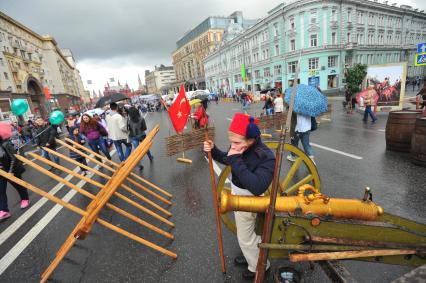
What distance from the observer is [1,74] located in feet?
99.5

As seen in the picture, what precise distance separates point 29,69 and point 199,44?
5601 cm

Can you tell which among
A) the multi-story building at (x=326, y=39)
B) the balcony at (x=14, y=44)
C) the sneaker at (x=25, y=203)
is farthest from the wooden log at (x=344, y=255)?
the balcony at (x=14, y=44)

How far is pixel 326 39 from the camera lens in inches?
1344

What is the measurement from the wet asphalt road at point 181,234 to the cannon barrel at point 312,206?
1.08m

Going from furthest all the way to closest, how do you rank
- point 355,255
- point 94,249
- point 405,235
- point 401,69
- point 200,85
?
point 200,85, point 401,69, point 94,249, point 405,235, point 355,255

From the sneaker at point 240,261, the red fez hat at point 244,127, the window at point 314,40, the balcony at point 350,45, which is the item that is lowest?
the sneaker at point 240,261

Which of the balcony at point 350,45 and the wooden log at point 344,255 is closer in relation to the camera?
the wooden log at point 344,255

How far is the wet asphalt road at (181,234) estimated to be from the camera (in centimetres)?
253

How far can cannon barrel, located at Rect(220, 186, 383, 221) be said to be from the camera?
1.60 meters

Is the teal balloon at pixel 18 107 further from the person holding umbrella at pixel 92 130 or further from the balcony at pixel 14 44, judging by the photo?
the balcony at pixel 14 44

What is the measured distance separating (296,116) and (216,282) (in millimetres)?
3768

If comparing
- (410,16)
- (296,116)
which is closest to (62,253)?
(296,116)

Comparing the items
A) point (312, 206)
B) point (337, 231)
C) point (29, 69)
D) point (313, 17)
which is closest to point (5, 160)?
point (312, 206)

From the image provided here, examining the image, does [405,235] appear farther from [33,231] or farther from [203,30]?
[203,30]
